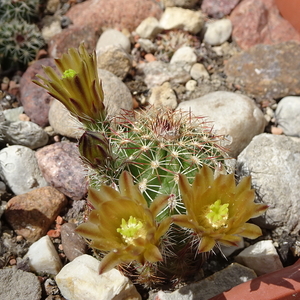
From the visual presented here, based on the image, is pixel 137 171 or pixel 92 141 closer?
pixel 92 141

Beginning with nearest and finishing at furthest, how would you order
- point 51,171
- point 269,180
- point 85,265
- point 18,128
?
point 85,265, point 269,180, point 51,171, point 18,128

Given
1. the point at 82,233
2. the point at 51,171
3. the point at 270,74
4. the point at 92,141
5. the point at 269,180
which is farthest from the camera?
the point at 270,74

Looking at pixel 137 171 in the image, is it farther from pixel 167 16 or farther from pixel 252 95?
pixel 167 16

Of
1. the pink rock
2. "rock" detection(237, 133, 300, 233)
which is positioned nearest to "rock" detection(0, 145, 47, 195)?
"rock" detection(237, 133, 300, 233)

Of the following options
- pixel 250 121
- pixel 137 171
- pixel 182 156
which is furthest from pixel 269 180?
pixel 137 171

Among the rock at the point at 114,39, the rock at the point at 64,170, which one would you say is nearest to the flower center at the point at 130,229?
the rock at the point at 64,170

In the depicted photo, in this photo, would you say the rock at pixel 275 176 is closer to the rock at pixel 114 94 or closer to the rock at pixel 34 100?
the rock at pixel 114 94

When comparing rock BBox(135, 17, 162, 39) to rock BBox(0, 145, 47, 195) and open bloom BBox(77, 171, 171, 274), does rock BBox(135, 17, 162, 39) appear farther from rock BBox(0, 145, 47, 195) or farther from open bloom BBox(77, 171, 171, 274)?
open bloom BBox(77, 171, 171, 274)
